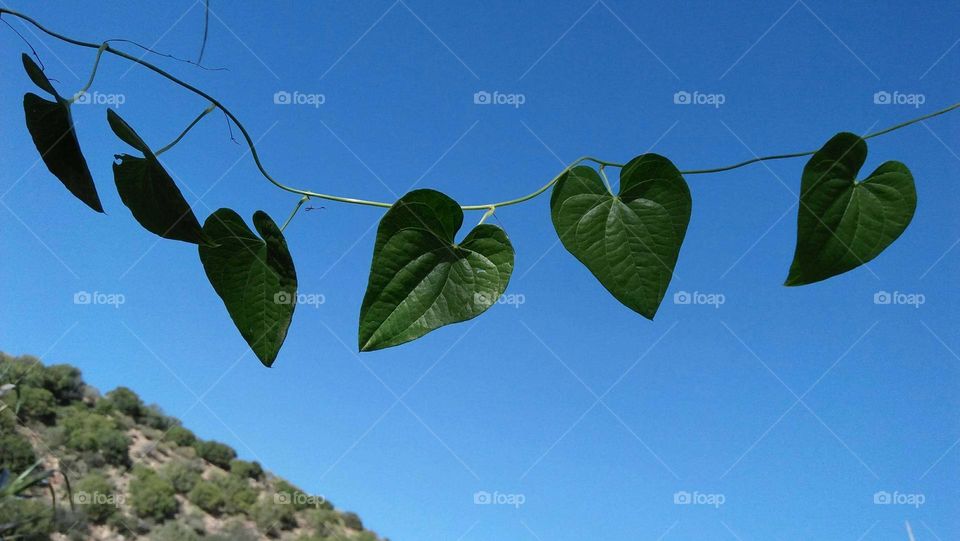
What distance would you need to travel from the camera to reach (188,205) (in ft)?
1.27

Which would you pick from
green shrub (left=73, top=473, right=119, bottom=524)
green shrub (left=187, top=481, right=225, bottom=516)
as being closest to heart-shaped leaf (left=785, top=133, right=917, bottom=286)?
green shrub (left=73, top=473, right=119, bottom=524)

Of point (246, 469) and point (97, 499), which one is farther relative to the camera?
point (246, 469)

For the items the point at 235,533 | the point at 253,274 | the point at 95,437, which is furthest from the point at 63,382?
the point at 253,274

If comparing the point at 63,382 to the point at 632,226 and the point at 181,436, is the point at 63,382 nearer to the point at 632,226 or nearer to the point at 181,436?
the point at 181,436

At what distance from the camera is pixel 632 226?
405 mm

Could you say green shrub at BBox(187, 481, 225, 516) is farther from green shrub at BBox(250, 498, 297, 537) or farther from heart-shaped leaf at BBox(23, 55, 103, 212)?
heart-shaped leaf at BBox(23, 55, 103, 212)

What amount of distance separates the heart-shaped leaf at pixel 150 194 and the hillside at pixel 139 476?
10.6 metres

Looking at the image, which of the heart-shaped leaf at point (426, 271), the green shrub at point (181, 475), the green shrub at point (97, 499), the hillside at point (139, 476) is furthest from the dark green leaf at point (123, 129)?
the green shrub at point (181, 475)

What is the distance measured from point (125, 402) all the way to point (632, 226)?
15.9m

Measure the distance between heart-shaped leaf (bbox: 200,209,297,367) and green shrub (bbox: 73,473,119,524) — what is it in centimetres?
1162

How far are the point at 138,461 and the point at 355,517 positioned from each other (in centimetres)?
449

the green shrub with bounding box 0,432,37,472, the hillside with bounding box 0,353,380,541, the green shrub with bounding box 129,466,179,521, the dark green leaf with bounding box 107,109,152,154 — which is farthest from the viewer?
the green shrub with bounding box 129,466,179,521

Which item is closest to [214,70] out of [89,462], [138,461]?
[89,462]

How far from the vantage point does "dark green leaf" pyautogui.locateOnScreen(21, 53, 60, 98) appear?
1.30 ft
